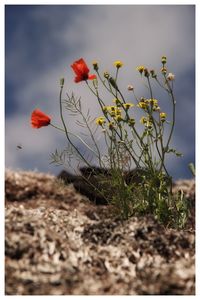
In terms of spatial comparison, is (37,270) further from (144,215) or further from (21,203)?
(21,203)

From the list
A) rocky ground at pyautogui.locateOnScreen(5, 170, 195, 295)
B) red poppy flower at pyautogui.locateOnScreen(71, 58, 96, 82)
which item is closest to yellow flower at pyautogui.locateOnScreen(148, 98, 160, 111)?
red poppy flower at pyautogui.locateOnScreen(71, 58, 96, 82)

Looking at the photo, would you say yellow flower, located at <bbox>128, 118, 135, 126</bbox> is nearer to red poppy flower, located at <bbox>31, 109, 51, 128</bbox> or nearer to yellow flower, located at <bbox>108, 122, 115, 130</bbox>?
yellow flower, located at <bbox>108, 122, 115, 130</bbox>

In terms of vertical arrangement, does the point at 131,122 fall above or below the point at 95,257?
above

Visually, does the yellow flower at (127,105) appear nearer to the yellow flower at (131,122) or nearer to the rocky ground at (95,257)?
the yellow flower at (131,122)

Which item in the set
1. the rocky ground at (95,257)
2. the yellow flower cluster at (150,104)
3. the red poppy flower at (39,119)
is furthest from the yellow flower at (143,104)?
the rocky ground at (95,257)

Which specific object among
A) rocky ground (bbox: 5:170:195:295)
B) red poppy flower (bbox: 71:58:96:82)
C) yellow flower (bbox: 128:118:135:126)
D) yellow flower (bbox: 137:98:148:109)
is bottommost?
rocky ground (bbox: 5:170:195:295)

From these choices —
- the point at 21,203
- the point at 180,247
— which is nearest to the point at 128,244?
the point at 180,247

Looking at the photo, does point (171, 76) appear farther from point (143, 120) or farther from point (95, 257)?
point (95, 257)

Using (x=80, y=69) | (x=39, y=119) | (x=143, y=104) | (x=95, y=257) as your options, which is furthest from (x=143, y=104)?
(x=95, y=257)
